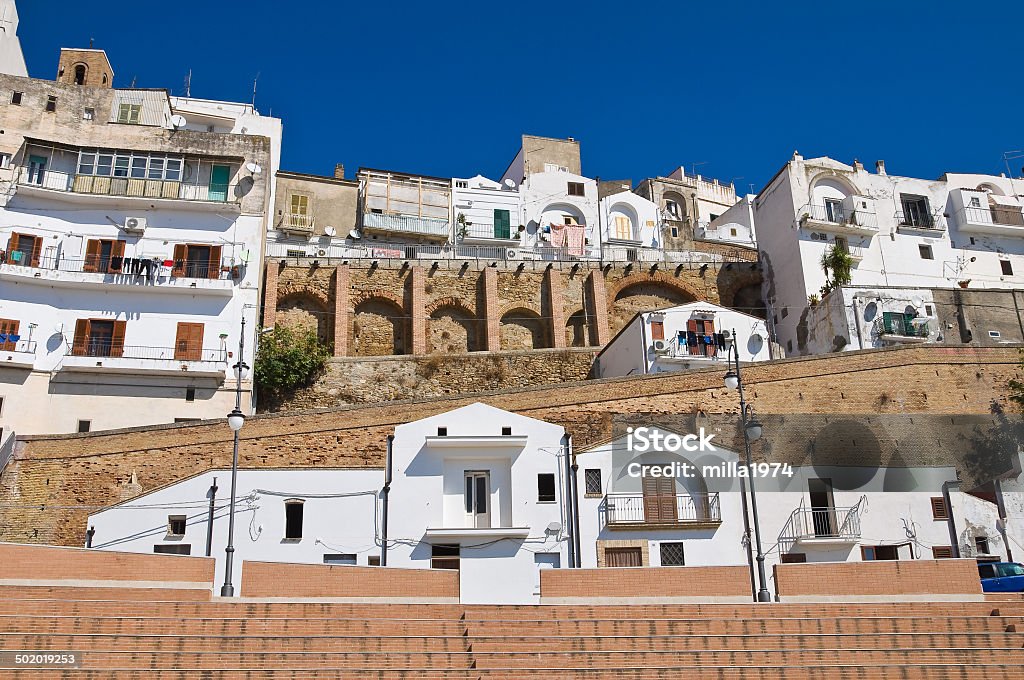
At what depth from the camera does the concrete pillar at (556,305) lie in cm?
4259

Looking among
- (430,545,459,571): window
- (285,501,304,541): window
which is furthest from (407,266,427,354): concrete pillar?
(430,545,459,571): window

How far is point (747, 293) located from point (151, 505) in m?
30.3

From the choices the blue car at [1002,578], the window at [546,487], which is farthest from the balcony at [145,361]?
the blue car at [1002,578]

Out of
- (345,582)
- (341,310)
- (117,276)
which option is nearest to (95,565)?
(345,582)

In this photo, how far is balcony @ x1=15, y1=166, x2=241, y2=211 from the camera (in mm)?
32438

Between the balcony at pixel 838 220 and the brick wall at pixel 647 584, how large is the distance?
2655 centimetres

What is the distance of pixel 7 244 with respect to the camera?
103ft

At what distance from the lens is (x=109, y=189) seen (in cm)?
3294

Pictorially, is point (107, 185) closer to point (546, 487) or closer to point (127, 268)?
point (127, 268)

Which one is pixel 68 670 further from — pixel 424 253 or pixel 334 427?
pixel 424 253

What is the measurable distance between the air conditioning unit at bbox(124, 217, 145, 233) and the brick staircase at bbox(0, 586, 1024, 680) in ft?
61.6

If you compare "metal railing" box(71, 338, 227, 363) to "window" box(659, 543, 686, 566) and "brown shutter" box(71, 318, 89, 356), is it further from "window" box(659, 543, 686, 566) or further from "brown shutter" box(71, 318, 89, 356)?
"window" box(659, 543, 686, 566)

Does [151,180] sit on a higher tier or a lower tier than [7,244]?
higher

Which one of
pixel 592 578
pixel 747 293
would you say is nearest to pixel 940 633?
pixel 592 578
